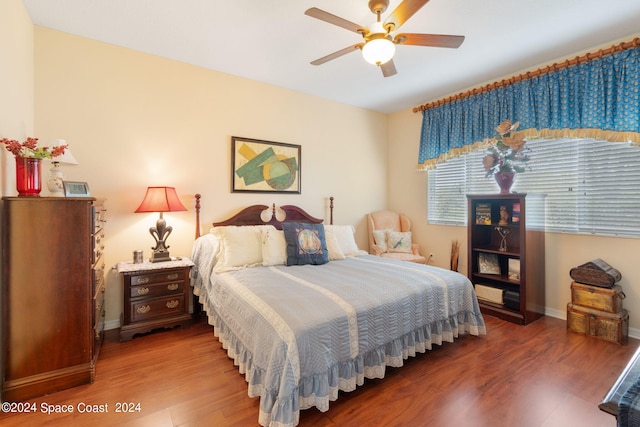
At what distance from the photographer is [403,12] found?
187cm

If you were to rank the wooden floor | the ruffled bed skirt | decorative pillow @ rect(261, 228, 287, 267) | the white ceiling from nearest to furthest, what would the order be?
the ruffled bed skirt < the wooden floor < the white ceiling < decorative pillow @ rect(261, 228, 287, 267)

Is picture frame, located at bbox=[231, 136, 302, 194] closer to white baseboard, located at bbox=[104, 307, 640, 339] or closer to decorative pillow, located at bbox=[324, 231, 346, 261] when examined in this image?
decorative pillow, located at bbox=[324, 231, 346, 261]

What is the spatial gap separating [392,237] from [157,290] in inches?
117

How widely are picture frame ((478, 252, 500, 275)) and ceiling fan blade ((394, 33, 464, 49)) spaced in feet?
7.87

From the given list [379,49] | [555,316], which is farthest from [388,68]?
[555,316]

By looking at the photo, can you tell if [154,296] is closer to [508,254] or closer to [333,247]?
[333,247]

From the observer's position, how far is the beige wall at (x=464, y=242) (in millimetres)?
2699

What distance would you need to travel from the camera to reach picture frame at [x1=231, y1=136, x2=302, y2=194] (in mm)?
3467

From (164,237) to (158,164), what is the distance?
747 millimetres

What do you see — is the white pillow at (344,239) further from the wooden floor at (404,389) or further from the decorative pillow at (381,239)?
the wooden floor at (404,389)

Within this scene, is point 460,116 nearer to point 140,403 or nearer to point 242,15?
point 242,15

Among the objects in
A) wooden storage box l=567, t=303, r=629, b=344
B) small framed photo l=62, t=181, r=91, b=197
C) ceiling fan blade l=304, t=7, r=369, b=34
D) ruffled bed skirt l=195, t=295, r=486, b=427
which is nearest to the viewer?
ruffled bed skirt l=195, t=295, r=486, b=427

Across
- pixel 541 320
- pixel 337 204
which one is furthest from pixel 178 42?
pixel 541 320

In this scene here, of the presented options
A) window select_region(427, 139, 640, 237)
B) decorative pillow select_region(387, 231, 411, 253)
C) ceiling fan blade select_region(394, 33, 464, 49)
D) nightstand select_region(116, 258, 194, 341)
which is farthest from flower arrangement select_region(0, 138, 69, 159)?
window select_region(427, 139, 640, 237)
